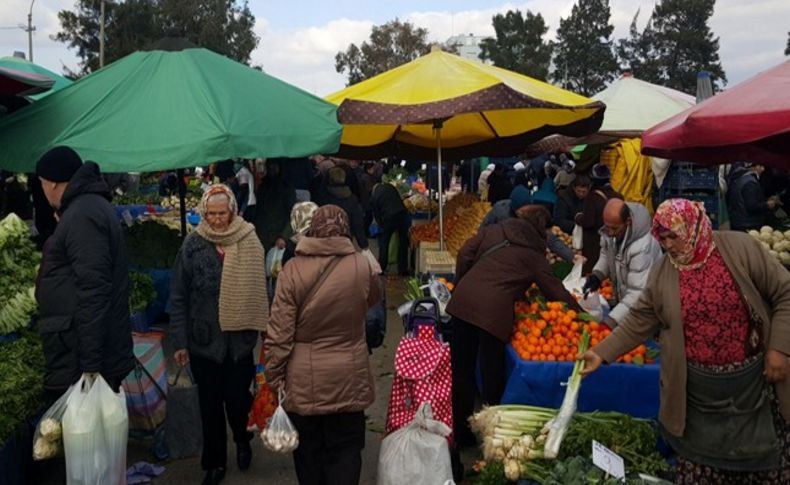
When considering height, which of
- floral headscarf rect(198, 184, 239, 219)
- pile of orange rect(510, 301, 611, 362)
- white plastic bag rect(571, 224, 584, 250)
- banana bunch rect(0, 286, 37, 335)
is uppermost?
floral headscarf rect(198, 184, 239, 219)

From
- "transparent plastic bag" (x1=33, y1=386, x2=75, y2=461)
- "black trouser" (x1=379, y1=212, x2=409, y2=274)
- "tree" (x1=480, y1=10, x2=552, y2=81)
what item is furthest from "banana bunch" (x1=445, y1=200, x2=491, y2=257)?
"tree" (x1=480, y1=10, x2=552, y2=81)

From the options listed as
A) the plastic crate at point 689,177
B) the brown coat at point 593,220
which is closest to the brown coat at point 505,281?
the brown coat at point 593,220

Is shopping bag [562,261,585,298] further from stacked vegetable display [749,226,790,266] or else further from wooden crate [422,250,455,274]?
stacked vegetable display [749,226,790,266]

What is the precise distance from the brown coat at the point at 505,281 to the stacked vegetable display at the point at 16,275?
275cm

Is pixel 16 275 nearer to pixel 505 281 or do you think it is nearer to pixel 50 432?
pixel 50 432

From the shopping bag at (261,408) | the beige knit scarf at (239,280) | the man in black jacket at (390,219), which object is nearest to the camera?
the beige knit scarf at (239,280)

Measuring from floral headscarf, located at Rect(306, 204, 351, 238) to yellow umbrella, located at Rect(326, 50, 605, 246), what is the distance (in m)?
2.42

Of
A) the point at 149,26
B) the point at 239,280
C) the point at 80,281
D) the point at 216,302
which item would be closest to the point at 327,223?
the point at 239,280

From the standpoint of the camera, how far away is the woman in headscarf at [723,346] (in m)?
3.11

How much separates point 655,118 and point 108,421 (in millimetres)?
7616

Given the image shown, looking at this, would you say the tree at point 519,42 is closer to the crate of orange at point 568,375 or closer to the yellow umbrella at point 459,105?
the yellow umbrella at point 459,105

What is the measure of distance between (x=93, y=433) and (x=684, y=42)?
2350 inches

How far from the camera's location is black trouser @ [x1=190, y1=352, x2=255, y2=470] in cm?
437

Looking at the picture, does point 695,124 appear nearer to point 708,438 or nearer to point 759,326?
point 759,326
